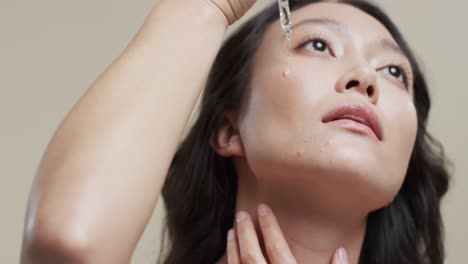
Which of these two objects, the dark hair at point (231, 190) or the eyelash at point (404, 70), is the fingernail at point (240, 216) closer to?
the dark hair at point (231, 190)

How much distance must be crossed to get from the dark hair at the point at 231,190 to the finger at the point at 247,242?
154mm

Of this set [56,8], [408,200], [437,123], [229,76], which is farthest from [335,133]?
[56,8]

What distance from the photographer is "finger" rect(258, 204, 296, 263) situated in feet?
2.77

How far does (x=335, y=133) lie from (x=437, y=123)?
646 mm

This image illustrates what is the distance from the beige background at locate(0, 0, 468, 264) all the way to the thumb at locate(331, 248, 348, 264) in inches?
20.9

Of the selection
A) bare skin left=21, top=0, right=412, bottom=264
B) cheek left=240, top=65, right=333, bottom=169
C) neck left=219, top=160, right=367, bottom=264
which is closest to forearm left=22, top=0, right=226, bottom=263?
bare skin left=21, top=0, right=412, bottom=264

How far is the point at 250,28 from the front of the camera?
1.03m

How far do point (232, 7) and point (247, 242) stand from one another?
0.31m

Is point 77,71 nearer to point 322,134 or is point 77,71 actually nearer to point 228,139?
point 228,139

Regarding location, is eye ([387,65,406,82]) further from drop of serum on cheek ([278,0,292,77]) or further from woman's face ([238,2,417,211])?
drop of serum on cheek ([278,0,292,77])

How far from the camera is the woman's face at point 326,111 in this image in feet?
2.69

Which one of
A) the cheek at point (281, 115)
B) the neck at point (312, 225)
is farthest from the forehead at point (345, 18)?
the neck at point (312, 225)

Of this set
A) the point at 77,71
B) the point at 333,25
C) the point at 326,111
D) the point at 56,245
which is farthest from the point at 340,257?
the point at 77,71

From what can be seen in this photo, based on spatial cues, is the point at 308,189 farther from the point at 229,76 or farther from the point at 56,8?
the point at 56,8
